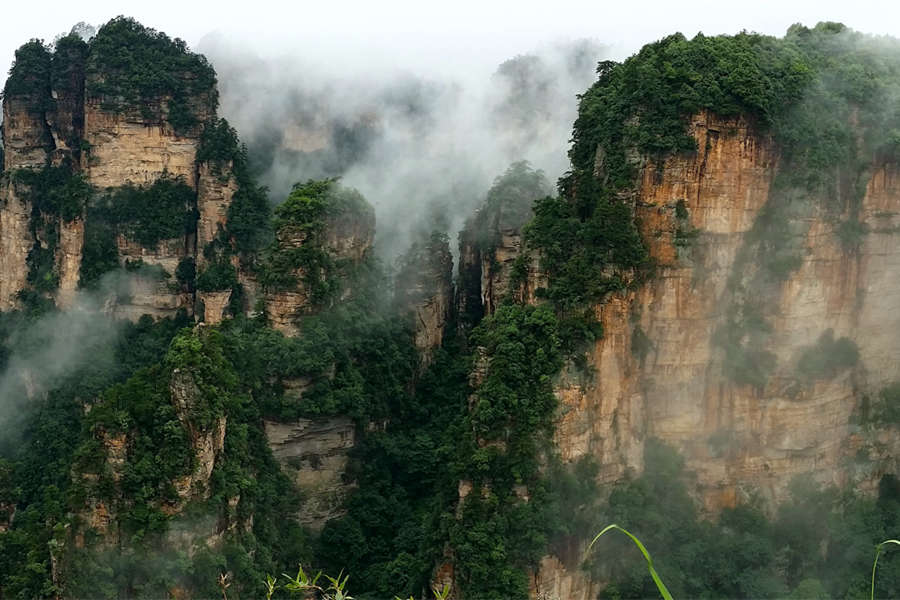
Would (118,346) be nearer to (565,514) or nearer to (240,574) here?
(240,574)

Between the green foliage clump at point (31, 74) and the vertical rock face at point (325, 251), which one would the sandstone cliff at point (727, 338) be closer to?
the vertical rock face at point (325, 251)

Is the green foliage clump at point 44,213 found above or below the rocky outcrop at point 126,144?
below

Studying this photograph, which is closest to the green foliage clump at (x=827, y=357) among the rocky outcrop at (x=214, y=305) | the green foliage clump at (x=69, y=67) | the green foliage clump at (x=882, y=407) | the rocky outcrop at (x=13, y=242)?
the green foliage clump at (x=882, y=407)

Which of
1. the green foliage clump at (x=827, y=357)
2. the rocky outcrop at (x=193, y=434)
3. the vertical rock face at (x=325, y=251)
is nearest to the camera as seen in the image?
the rocky outcrop at (x=193, y=434)

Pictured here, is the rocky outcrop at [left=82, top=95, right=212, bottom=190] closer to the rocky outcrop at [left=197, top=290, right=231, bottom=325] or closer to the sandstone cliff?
the rocky outcrop at [left=197, top=290, right=231, bottom=325]

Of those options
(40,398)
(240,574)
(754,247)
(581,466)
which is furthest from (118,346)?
(754,247)

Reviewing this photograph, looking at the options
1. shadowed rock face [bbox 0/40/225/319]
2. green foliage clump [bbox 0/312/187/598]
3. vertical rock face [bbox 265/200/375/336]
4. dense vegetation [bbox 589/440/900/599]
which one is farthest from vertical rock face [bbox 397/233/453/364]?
dense vegetation [bbox 589/440/900/599]
